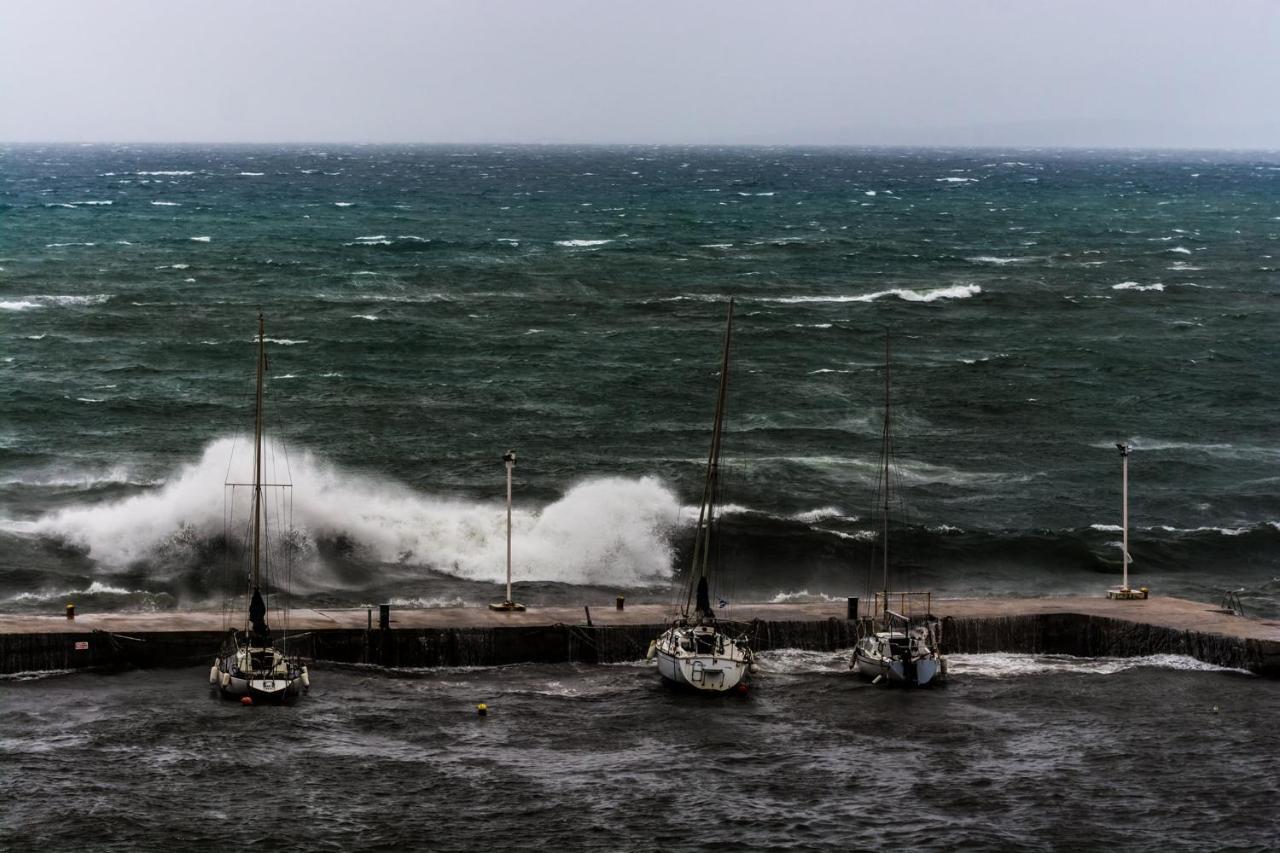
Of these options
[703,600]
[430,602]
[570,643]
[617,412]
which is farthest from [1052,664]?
[617,412]

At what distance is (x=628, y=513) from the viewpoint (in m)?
62.8

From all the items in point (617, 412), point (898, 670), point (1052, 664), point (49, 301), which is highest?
point (49, 301)

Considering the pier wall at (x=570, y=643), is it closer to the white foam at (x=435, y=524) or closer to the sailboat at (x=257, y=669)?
the sailboat at (x=257, y=669)

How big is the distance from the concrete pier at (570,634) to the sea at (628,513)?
85cm

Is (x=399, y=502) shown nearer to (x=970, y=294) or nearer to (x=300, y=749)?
(x=300, y=749)

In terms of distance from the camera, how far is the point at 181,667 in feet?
143

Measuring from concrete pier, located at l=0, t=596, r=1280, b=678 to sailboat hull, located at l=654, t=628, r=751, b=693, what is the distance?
274 centimetres

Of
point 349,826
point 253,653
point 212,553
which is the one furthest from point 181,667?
point 212,553

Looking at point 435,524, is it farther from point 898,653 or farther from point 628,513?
point 898,653

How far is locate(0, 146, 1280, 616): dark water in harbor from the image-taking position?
59.1 meters

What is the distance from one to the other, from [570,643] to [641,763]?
7619 mm

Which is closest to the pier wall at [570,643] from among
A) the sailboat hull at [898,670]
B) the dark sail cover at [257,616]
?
the dark sail cover at [257,616]

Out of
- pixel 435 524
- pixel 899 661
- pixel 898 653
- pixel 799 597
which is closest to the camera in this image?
pixel 899 661

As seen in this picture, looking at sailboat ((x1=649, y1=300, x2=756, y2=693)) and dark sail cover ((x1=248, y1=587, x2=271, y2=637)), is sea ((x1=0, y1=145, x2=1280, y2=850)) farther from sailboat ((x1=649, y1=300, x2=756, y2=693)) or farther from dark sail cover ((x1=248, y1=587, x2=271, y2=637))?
dark sail cover ((x1=248, y1=587, x2=271, y2=637))
